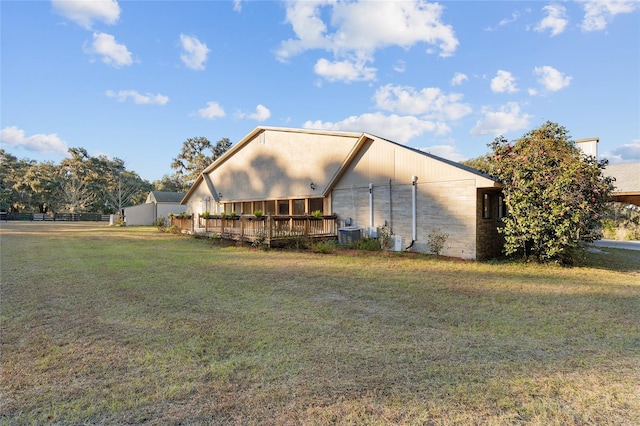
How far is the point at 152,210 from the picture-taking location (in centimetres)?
3491

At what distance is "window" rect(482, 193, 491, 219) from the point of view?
10.2m

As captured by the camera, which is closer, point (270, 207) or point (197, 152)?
point (270, 207)

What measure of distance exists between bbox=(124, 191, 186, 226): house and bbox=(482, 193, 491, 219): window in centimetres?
3141

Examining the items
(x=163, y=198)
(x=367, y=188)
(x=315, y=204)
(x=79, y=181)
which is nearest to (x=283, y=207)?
(x=315, y=204)

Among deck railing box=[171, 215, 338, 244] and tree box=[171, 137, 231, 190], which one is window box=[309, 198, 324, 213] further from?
tree box=[171, 137, 231, 190]

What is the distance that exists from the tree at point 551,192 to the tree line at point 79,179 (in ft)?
143

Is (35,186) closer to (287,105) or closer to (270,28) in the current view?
(287,105)

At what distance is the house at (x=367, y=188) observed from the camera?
33.1ft

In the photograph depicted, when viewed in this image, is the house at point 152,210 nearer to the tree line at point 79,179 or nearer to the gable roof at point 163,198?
the gable roof at point 163,198

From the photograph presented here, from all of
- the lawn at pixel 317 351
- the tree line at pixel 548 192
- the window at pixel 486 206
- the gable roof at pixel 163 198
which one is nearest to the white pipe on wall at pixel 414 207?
the window at pixel 486 206

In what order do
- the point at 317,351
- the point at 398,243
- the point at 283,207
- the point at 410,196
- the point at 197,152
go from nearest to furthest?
the point at 317,351, the point at 410,196, the point at 398,243, the point at 283,207, the point at 197,152

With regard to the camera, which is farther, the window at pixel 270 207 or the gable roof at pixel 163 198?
the gable roof at pixel 163 198

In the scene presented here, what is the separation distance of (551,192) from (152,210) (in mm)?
36418

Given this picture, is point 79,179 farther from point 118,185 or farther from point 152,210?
point 152,210
